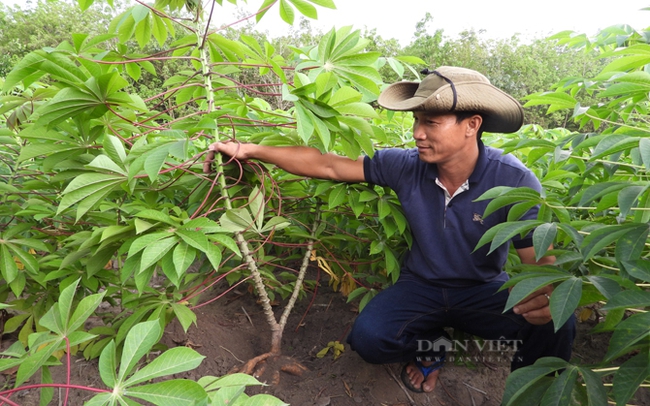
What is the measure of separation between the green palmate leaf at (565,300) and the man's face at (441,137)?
0.76 meters

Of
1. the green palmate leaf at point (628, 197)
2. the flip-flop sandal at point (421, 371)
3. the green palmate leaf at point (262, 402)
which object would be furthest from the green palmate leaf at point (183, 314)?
the green palmate leaf at point (628, 197)

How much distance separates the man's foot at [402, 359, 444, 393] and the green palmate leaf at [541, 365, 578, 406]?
33.7 inches

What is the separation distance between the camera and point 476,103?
1.59 m

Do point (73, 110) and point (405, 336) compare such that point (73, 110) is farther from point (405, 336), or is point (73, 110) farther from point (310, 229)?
point (405, 336)

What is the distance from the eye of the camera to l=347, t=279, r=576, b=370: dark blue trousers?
1695mm

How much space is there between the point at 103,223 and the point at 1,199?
1.72 ft

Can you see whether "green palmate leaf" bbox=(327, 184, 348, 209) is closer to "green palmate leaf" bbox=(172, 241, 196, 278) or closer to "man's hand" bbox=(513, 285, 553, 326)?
"green palmate leaf" bbox=(172, 241, 196, 278)

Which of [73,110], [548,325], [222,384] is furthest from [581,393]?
[73,110]

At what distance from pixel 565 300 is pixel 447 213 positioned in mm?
785

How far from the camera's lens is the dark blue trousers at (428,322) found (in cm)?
170

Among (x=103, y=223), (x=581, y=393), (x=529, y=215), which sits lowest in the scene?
(x=581, y=393)

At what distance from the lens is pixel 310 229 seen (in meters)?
1.93

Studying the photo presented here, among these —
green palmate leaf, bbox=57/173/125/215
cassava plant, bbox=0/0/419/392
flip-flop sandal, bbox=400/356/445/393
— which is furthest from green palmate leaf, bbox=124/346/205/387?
flip-flop sandal, bbox=400/356/445/393

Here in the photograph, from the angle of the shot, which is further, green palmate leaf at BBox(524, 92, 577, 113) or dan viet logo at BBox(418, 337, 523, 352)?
dan viet logo at BBox(418, 337, 523, 352)
